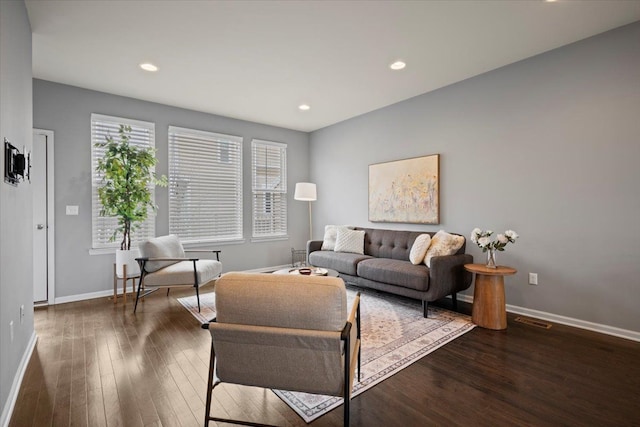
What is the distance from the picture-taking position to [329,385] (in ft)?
4.87

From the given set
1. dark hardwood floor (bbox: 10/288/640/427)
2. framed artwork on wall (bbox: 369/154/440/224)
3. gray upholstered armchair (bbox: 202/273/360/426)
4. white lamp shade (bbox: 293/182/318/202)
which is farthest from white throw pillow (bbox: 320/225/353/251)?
gray upholstered armchair (bbox: 202/273/360/426)

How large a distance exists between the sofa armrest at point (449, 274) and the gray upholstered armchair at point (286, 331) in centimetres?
205

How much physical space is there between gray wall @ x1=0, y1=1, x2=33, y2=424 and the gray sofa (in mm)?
3191

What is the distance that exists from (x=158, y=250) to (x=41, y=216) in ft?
5.05

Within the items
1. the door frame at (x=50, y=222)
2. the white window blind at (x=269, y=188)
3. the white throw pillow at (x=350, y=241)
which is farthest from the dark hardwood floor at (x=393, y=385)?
the white window blind at (x=269, y=188)

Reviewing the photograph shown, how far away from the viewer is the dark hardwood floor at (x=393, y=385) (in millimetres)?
1729

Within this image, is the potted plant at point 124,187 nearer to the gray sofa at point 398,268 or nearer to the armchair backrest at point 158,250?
the armchair backrest at point 158,250

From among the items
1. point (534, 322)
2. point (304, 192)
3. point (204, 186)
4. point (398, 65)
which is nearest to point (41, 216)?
point (204, 186)

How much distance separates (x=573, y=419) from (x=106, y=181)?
17.2 ft

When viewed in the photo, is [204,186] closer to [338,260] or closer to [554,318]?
[338,260]

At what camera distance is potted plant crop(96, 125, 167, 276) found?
3.80 meters

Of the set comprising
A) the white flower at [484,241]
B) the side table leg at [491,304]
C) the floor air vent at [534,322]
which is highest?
the white flower at [484,241]

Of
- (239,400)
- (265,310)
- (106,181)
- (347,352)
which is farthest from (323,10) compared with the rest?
(106,181)

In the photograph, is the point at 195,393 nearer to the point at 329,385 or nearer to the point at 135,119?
the point at 329,385
